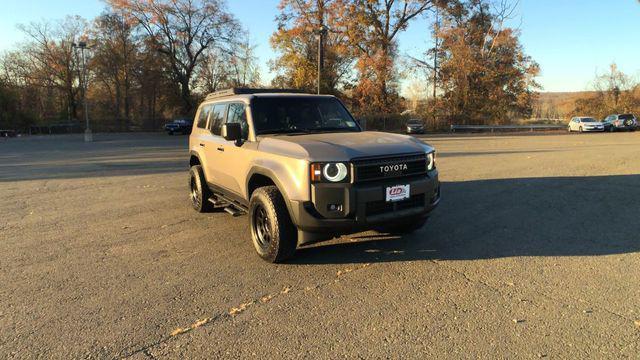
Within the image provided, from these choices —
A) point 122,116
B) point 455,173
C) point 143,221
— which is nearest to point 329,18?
point 122,116

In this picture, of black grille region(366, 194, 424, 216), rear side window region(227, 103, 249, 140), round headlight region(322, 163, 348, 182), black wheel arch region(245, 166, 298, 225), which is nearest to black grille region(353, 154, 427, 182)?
round headlight region(322, 163, 348, 182)

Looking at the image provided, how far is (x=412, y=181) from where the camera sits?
4.75m

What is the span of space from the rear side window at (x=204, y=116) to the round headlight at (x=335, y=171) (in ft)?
11.6

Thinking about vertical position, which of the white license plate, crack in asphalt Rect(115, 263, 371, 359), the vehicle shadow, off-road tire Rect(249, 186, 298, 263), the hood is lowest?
crack in asphalt Rect(115, 263, 371, 359)

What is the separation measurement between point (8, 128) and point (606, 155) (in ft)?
162

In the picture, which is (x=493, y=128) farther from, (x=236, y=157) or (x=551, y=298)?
(x=551, y=298)

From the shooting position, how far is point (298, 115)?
19.3 ft

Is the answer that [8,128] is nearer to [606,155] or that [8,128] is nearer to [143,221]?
[143,221]

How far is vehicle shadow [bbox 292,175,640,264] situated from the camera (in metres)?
5.11

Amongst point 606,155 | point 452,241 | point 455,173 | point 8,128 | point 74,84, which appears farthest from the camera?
point 74,84

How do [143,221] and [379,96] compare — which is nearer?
[143,221]

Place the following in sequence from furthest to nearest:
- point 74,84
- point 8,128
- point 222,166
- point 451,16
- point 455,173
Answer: point 74,84 < point 451,16 < point 8,128 < point 455,173 < point 222,166

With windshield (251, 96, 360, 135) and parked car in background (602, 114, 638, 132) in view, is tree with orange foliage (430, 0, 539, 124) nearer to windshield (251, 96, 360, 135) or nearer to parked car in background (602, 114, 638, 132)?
parked car in background (602, 114, 638, 132)

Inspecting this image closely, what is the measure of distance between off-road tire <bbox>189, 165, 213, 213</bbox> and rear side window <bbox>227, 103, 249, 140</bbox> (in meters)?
1.49
